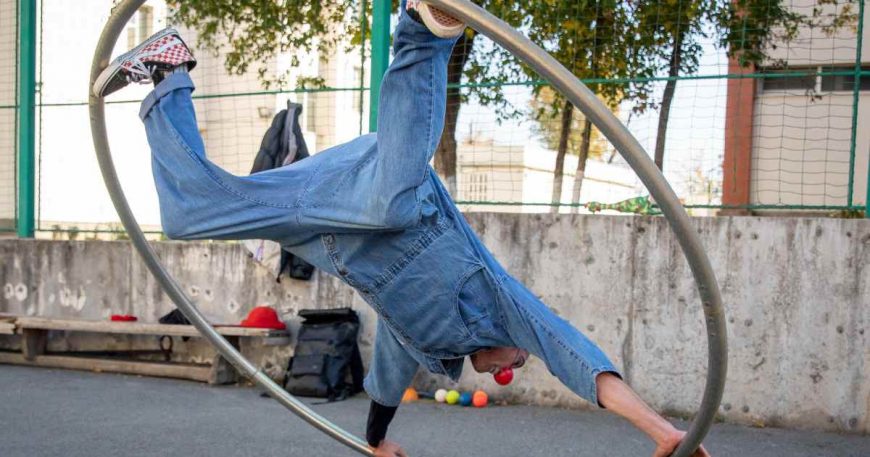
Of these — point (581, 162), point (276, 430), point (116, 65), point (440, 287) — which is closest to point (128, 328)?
point (276, 430)

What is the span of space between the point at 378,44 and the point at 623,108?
80.0 inches

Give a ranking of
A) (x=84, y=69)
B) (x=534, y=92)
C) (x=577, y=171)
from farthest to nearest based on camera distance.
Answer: (x=84, y=69), (x=577, y=171), (x=534, y=92)

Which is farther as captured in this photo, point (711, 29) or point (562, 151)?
point (562, 151)

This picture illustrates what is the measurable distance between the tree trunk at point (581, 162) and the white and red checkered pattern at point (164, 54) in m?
4.27

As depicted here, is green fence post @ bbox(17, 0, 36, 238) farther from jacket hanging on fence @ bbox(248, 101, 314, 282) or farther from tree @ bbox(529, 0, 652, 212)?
tree @ bbox(529, 0, 652, 212)

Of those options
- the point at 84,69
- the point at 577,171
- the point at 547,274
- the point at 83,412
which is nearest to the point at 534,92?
the point at 577,171

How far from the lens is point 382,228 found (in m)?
3.38

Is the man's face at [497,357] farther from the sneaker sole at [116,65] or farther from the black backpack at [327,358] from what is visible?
the black backpack at [327,358]

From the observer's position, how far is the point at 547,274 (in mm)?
7270

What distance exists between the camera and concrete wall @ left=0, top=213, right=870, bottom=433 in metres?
6.48

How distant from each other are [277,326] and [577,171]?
2.91 metres

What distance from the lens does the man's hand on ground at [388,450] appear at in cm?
452

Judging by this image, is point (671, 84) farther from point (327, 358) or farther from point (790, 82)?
point (327, 358)

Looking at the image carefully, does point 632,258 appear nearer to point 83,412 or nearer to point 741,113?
point 741,113
